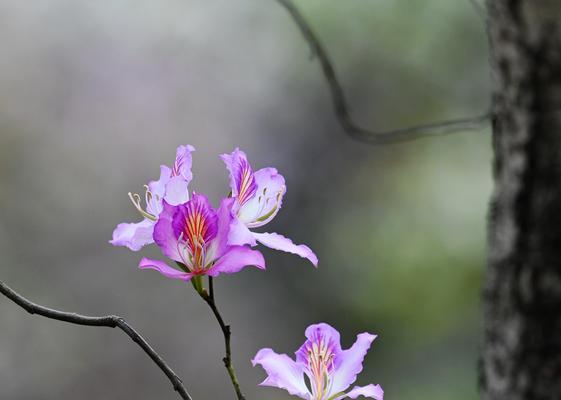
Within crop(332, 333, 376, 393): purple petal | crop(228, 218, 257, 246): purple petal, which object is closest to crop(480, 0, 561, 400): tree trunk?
crop(332, 333, 376, 393): purple petal

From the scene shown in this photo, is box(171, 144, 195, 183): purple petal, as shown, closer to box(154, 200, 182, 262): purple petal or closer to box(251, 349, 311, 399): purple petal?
box(154, 200, 182, 262): purple petal

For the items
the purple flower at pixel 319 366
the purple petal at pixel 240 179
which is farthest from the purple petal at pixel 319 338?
the purple petal at pixel 240 179

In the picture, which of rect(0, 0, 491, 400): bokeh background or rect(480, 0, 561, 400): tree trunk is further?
rect(0, 0, 491, 400): bokeh background

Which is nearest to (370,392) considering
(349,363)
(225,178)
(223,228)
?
(349,363)

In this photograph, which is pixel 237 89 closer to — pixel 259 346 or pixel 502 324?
pixel 259 346

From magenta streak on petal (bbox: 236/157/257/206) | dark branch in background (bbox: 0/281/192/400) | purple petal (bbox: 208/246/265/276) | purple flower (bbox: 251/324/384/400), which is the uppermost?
magenta streak on petal (bbox: 236/157/257/206)

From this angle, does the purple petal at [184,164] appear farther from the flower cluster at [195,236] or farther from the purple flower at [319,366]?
the purple flower at [319,366]

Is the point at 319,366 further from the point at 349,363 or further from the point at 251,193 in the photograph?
the point at 251,193
